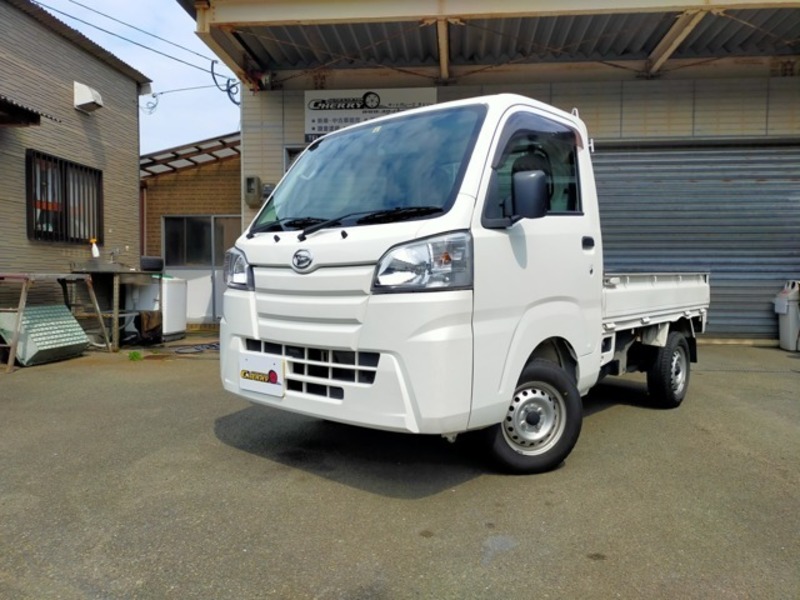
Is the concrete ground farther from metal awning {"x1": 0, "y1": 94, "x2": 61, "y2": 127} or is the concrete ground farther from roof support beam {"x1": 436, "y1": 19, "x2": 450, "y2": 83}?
roof support beam {"x1": 436, "y1": 19, "x2": 450, "y2": 83}

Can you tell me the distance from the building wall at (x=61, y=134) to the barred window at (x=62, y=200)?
13 centimetres

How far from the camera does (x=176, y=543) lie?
2.79 meters

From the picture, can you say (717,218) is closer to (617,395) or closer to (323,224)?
(617,395)

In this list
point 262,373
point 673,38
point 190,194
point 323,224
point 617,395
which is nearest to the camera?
point 323,224

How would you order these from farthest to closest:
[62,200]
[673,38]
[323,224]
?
[62,200]
[673,38]
[323,224]

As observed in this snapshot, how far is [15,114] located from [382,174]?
6879mm

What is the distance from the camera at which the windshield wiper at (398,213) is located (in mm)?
3139

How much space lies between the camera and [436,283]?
2.96 m

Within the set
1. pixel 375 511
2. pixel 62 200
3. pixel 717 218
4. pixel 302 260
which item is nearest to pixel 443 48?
pixel 717 218

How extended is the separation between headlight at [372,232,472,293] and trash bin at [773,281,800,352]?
8.63m

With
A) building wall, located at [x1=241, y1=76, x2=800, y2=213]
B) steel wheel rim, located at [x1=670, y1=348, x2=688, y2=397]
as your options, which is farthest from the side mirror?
building wall, located at [x1=241, y1=76, x2=800, y2=213]

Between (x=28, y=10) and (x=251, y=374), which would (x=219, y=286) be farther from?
(x=251, y=374)

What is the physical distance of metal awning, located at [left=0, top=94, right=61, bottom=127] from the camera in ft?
24.8

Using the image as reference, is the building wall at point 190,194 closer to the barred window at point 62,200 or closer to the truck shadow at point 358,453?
the barred window at point 62,200
